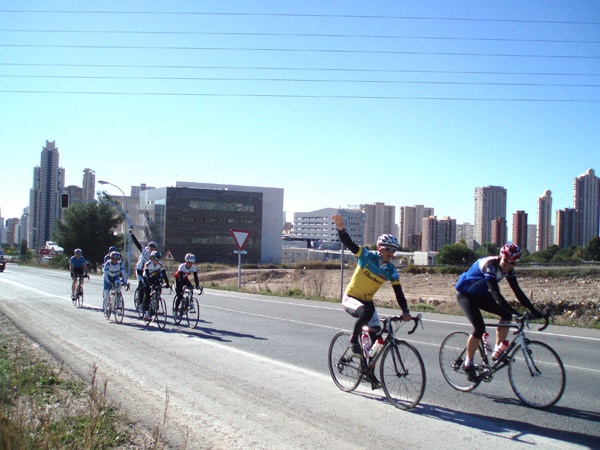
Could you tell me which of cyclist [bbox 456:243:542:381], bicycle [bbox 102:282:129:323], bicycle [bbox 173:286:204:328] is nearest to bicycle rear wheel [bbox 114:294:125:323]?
bicycle [bbox 102:282:129:323]

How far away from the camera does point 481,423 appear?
5.42 metres

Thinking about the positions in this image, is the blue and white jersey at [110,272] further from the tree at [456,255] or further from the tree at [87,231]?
the tree at [456,255]

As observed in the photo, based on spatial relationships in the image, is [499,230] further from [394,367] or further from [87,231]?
[394,367]

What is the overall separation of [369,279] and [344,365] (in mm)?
1245

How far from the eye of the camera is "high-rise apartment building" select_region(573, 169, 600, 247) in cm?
12800

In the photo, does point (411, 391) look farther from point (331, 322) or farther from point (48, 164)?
point (48, 164)

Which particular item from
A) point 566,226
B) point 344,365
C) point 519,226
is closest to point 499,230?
point 519,226

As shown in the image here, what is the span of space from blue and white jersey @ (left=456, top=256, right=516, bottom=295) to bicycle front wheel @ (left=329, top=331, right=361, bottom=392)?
1632 millimetres

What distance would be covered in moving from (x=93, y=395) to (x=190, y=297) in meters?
7.68

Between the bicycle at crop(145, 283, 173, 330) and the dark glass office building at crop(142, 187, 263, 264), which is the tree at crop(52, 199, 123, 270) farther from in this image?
the bicycle at crop(145, 283, 173, 330)

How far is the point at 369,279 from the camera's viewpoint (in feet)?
20.6

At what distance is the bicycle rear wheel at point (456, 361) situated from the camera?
6635 mm

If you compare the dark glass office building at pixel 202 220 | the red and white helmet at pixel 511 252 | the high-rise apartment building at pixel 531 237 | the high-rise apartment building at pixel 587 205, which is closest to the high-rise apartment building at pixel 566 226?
the high-rise apartment building at pixel 587 205

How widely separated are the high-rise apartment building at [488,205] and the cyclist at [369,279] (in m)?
163
